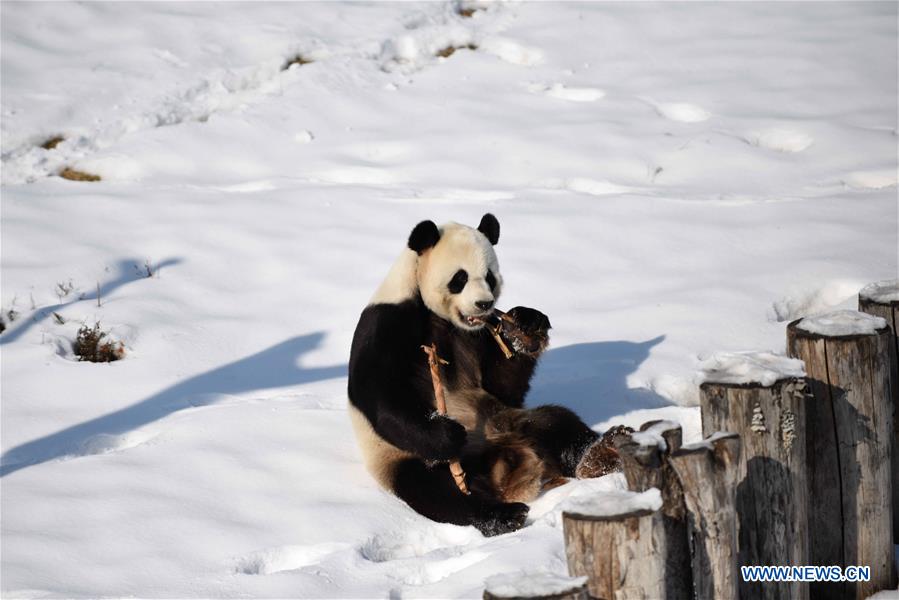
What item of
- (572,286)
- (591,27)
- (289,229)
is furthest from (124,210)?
(591,27)

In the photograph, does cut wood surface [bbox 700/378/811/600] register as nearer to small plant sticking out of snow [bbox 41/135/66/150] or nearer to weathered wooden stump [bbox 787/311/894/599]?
weathered wooden stump [bbox 787/311/894/599]

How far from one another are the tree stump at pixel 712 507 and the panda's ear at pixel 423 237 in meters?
1.87

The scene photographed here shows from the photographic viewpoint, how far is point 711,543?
2717 mm

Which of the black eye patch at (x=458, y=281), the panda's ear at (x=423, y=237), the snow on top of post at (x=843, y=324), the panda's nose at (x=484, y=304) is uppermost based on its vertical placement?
the panda's ear at (x=423, y=237)

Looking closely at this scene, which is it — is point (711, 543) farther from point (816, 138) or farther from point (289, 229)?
point (816, 138)

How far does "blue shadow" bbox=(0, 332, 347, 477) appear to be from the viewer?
4.98 metres

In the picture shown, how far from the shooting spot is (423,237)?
14.0 ft

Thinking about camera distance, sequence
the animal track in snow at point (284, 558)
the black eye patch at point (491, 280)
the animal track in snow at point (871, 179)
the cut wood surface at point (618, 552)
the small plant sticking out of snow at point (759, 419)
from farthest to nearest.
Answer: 1. the animal track in snow at point (871, 179)
2. the black eye patch at point (491, 280)
3. the animal track in snow at point (284, 558)
4. the small plant sticking out of snow at point (759, 419)
5. the cut wood surface at point (618, 552)

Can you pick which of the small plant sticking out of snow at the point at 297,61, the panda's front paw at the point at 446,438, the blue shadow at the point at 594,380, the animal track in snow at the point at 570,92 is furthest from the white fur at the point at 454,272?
the small plant sticking out of snow at the point at 297,61

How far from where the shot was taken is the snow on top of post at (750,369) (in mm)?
2988

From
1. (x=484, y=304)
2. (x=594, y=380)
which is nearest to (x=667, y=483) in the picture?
(x=484, y=304)

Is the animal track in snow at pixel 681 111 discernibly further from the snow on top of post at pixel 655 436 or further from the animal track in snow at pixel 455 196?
the snow on top of post at pixel 655 436

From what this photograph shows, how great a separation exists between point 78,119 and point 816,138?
6.75 meters

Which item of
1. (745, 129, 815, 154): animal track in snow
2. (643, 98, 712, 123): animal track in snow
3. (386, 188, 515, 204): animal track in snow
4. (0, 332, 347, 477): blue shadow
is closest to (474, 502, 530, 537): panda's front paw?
(0, 332, 347, 477): blue shadow
